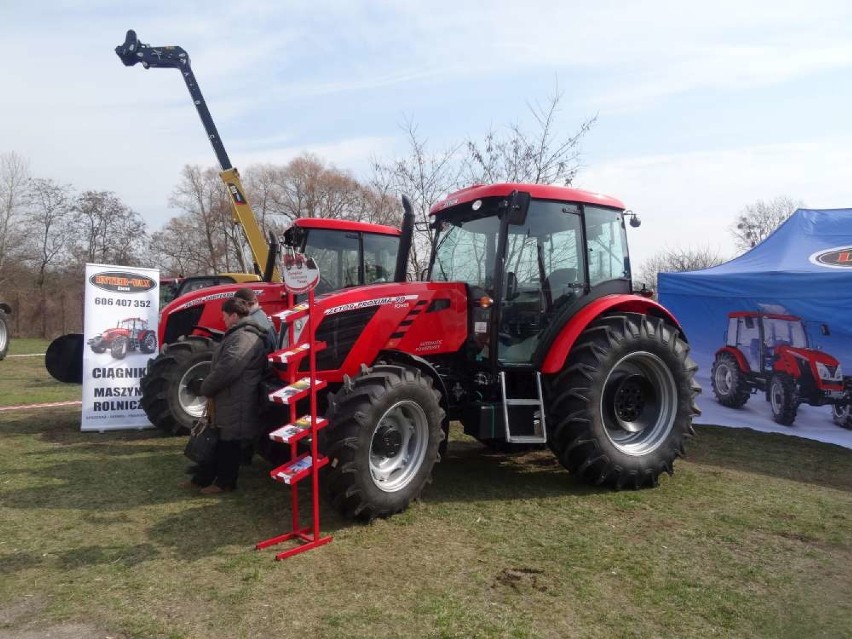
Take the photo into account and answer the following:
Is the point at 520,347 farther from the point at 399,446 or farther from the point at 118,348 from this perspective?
the point at 118,348

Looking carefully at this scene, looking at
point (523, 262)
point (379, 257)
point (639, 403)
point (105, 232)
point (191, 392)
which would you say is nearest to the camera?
point (523, 262)

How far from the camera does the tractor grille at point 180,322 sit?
A: 323 inches

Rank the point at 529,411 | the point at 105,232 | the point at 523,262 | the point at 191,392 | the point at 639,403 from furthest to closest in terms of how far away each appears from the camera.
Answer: the point at 105,232 → the point at 191,392 → the point at 639,403 → the point at 523,262 → the point at 529,411

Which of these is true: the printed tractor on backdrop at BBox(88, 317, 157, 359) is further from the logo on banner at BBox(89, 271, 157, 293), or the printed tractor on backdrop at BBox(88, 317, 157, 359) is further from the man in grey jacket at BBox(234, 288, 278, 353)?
the man in grey jacket at BBox(234, 288, 278, 353)

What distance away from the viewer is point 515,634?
307 centimetres

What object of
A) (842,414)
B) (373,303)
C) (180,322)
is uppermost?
(180,322)

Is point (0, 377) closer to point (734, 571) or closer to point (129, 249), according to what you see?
point (734, 571)

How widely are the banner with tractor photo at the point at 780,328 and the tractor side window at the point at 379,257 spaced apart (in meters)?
4.01

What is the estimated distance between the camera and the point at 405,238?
18.4ft

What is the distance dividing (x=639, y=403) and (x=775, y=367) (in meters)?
3.35

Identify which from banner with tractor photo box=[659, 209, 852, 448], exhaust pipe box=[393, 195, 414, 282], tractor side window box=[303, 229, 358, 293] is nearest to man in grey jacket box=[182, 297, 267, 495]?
exhaust pipe box=[393, 195, 414, 282]

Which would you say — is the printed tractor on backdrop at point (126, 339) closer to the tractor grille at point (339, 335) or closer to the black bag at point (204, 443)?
the black bag at point (204, 443)

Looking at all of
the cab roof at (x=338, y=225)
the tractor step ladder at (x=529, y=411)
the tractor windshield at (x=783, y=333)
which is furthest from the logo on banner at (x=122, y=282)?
the tractor windshield at (x=783, y=333)

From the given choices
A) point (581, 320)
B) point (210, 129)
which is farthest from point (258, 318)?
point (210, 129)
